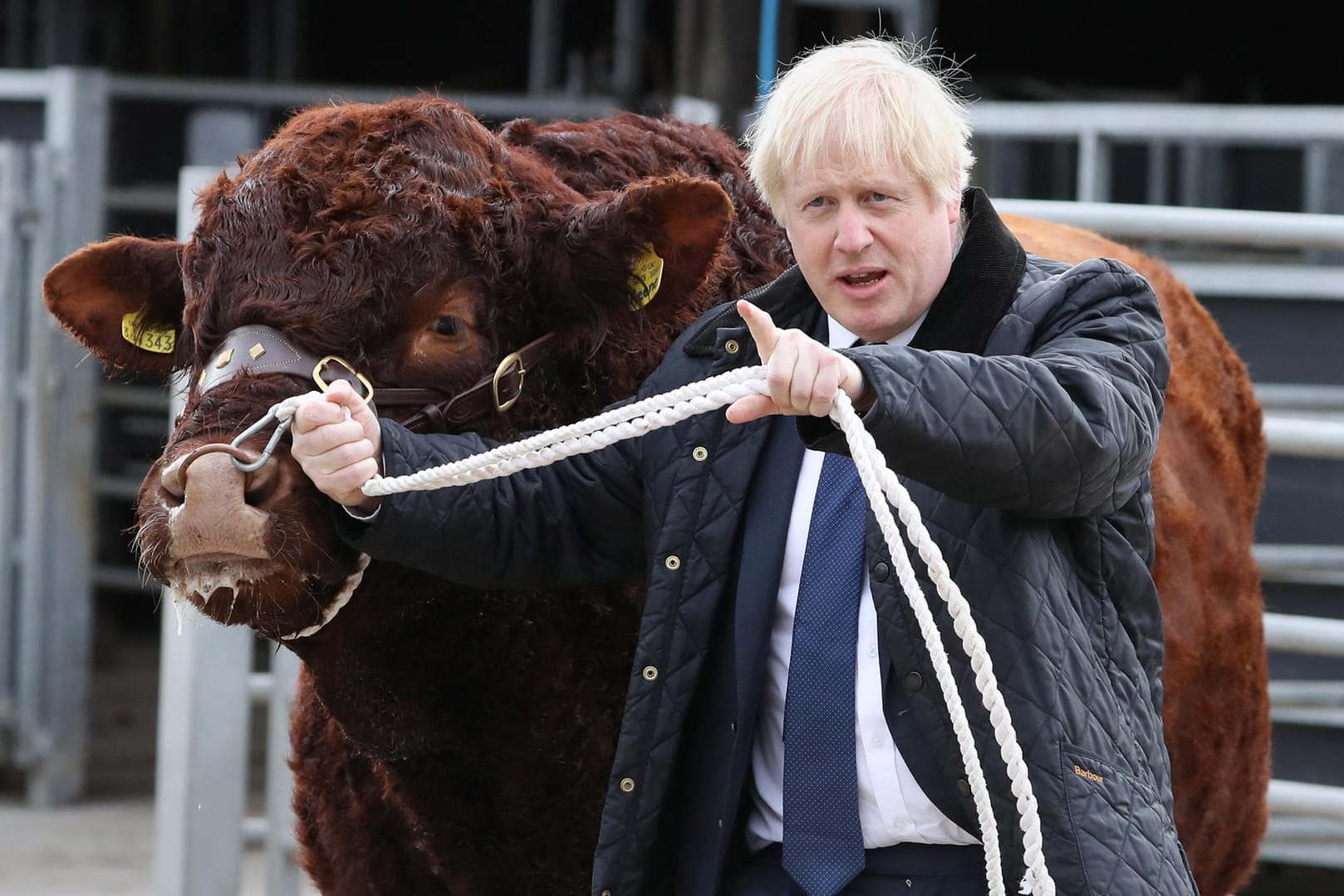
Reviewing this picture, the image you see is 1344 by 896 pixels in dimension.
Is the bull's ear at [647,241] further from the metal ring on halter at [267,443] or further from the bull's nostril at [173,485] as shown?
the bull's nostril at [173,485]

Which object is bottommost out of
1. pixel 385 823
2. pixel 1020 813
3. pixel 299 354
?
pixel 385 823

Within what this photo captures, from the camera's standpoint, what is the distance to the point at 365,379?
2473 mm

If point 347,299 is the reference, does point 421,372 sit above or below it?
below

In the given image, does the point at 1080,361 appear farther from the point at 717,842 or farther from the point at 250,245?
the point at 250,245

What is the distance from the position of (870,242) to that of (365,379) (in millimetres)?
800

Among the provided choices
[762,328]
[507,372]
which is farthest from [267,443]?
[762,328]

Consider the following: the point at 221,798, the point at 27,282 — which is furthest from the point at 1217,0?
the point at 221,798

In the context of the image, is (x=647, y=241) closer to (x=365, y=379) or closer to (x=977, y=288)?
(x=365, y=379)

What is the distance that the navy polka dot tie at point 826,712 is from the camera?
2154 millimetres

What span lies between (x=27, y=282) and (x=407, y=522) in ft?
16.0

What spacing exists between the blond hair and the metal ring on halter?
741mm

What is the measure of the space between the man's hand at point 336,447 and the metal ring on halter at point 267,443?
26mm

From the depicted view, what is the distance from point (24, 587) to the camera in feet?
21.1

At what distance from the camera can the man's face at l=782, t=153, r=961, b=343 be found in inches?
84.5
